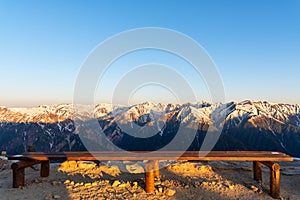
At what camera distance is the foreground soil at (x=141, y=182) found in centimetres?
692

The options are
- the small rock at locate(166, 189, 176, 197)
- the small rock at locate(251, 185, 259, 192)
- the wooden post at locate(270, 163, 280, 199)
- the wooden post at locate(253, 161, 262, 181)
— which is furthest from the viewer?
the wooden post at locate(253, 161, 262, 181)

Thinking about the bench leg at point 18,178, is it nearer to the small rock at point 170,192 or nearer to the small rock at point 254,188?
the small rock at point 170,192

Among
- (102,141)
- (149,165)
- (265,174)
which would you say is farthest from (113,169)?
(102,141)

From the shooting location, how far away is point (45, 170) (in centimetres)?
876

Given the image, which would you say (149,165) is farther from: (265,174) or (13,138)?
(13,138)

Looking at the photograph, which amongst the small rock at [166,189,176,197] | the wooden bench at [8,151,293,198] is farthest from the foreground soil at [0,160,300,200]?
the wooden bench at [8,151,293,198]

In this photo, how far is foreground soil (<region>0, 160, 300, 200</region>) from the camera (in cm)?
692

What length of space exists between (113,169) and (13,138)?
218333 mm

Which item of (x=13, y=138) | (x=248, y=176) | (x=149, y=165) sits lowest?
(x=13, y=138)

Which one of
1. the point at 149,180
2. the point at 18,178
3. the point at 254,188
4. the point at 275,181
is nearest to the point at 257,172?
the point at 254,188

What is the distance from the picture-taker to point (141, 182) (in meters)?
8.02

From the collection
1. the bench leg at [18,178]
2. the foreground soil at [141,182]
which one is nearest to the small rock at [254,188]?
the foreground soil at [141,182]

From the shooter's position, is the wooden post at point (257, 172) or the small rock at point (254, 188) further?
the wooden post at point (257, 172)

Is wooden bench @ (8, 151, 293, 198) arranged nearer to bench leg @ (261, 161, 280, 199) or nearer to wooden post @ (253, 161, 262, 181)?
bench leg @ (261, 161, 280, 199)
